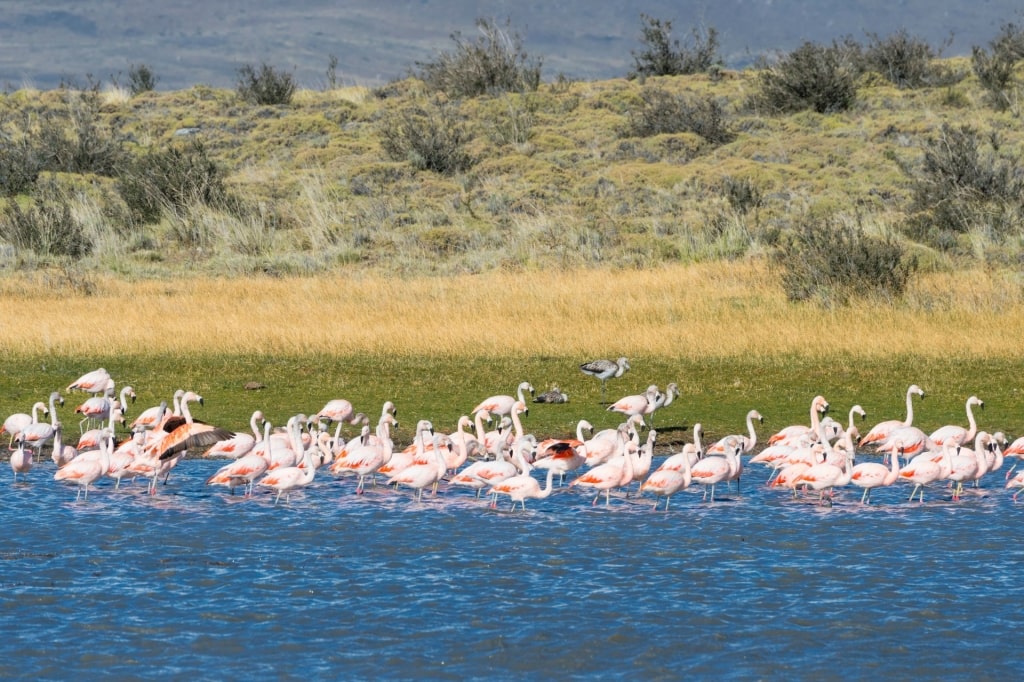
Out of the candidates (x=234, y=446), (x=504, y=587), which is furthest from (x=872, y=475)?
(x=234, y=446)

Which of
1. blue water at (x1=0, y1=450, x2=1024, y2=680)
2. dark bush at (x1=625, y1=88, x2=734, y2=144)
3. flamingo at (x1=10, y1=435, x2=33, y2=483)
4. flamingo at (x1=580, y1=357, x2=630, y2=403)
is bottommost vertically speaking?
blue water at (x1=0, y1=450, x2=1024, y2=680)

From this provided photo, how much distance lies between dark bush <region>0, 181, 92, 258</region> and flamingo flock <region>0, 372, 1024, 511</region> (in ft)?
75.4

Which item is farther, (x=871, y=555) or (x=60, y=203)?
(x=60, y=203)

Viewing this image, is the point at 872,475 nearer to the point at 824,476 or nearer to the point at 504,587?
the point at 824,476

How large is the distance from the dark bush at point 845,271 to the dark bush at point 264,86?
4106 cm

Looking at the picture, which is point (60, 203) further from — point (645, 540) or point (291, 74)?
point (645, 540)

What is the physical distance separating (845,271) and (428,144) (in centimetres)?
2561

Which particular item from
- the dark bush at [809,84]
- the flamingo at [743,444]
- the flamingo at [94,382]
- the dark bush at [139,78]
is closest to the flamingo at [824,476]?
the flamingo at [743,444]

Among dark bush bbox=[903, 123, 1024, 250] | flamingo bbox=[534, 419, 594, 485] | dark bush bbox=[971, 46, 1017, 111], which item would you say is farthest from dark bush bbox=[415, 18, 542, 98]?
flamingo bbox=[534, 419, 594, 485]

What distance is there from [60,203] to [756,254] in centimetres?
2255

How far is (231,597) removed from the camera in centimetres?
1077

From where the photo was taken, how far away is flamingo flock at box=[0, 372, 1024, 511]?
14180 millimetres

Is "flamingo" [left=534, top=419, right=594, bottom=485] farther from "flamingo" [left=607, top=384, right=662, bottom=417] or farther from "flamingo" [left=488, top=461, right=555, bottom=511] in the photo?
"flamingo" [left=607, top=384, right=662, bottom=417]

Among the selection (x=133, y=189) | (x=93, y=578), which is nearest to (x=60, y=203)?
(x=133, y=189)
